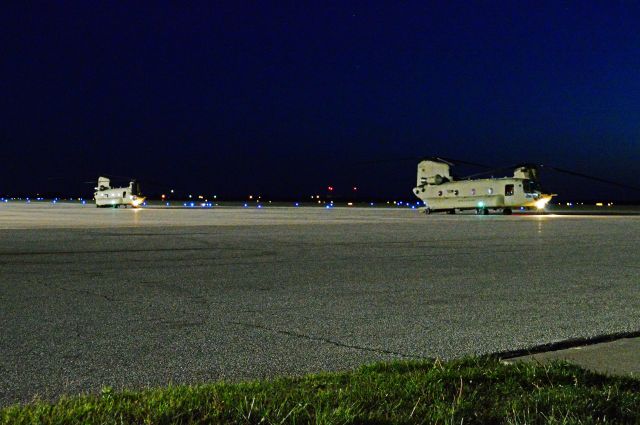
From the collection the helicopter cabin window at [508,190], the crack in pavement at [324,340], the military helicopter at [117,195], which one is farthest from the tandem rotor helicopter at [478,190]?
the crack in pavement at [324,340]

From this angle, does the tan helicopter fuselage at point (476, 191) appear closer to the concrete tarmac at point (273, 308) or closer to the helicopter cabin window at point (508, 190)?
the helicopter cabin window at point (508, 190)

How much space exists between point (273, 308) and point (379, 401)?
455cm

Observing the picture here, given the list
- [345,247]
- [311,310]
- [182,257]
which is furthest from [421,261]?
[311,310]

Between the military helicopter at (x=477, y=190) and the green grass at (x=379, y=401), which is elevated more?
the military helicopter at (x=477, y=190)

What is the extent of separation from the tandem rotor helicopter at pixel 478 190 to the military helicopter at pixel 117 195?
28.4m

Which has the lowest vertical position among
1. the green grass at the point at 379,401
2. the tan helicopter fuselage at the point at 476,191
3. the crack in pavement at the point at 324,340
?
the crack in pavement at the point at 324,340

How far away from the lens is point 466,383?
17.9 ft

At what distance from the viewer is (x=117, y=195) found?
74000 mm

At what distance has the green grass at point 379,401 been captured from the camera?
453 centimetres

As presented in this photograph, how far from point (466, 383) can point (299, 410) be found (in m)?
1.46

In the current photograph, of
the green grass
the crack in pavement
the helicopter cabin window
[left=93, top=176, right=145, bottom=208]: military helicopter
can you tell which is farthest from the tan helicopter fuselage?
the green grass

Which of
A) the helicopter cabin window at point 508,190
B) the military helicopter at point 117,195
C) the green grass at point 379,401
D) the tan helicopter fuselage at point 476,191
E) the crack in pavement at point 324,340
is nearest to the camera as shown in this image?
the green grass at point 379,401

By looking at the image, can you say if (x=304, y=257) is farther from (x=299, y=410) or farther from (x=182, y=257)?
(x=299, y=410)

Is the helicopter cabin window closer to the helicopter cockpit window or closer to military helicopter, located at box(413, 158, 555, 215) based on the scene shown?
military helicopter, located at box(413, 158, 555, 215)
